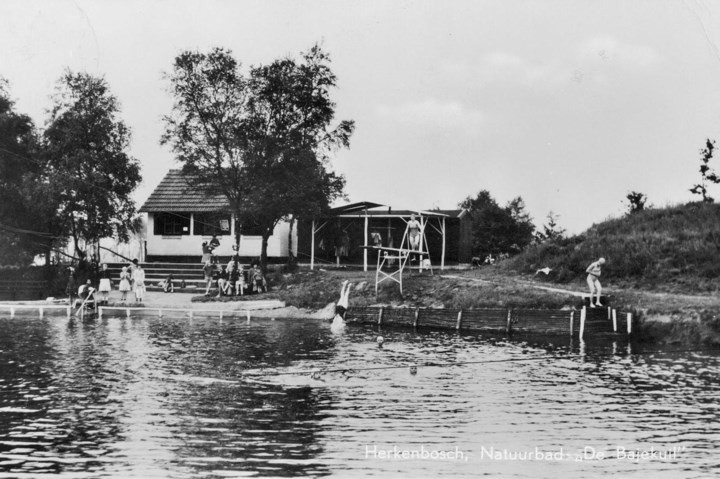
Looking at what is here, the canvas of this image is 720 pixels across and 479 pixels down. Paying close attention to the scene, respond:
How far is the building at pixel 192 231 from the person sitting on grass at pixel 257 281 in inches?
307

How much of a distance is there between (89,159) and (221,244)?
930 centimetres

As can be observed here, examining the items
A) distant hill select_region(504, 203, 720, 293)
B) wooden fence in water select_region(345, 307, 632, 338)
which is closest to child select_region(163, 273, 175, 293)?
wooden fence in water select_region(345, 307, 632, 338)

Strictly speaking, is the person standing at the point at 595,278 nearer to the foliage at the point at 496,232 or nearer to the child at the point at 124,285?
the child at the point at 124,285

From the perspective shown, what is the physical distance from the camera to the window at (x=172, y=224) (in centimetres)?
4806

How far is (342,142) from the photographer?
132ft

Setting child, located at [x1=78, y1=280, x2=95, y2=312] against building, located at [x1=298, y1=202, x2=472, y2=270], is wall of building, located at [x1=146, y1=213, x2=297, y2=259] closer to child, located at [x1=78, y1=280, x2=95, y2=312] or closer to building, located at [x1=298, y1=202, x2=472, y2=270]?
building, located at [x1=298, y1=202, x2=472, y2=270]

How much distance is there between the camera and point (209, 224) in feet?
153

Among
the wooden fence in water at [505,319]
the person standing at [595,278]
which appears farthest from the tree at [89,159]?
the person standing at [595,278]

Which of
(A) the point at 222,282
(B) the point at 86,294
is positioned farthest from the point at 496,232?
(B) the point at 86,294

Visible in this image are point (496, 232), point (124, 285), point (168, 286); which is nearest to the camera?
point (124, 285)

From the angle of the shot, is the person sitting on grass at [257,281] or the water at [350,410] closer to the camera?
the water at [350,410]

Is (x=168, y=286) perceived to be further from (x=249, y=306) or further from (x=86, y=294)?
(x=249, y=306)

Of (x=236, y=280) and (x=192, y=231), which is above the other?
(x=192, y=231)

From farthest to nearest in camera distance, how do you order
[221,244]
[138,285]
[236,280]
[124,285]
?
[221,244], [236,280], [138,285], [124,285]
